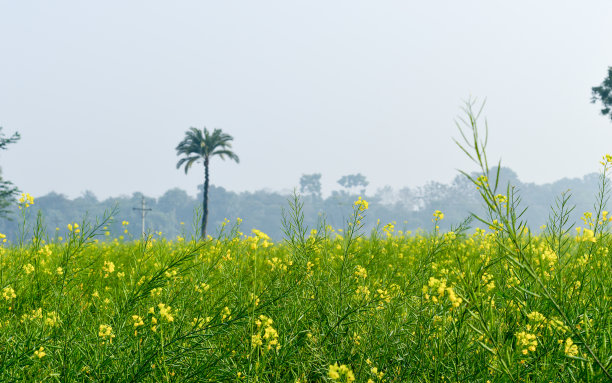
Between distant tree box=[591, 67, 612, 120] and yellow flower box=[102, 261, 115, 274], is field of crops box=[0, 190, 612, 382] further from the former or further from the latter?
distant tree box=[591, 67, 612, 120]

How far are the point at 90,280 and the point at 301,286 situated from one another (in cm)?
233

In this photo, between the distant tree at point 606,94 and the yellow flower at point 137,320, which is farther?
the distant tree at point 606,94

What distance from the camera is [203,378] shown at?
2350 millimetres

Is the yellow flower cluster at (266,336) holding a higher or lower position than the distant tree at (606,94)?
lower

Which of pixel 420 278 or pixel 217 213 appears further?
pixel 217 213

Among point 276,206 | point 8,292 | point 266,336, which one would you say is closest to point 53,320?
point 8,292

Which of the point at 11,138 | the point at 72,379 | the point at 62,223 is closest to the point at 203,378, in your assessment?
the point at 72,379

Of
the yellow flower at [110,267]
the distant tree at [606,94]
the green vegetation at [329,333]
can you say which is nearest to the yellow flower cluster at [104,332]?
the green vegetation at [329,333]

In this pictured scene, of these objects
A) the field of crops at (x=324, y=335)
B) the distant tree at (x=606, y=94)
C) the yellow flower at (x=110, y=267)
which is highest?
the distant tree at (x=606, y=94)

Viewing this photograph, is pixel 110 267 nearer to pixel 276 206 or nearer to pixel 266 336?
pixel 266 336

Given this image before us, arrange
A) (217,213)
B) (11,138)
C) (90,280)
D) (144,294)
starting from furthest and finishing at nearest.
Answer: (217,213) < (11,138) < (90,280) < (144,294)

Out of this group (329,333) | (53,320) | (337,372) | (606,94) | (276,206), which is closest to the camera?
(337,372)

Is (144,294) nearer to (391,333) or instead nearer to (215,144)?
(391,333)

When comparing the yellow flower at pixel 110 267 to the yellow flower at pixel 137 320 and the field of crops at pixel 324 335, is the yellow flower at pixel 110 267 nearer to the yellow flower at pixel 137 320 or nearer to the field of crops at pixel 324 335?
the field of crops at pixel 324 335
